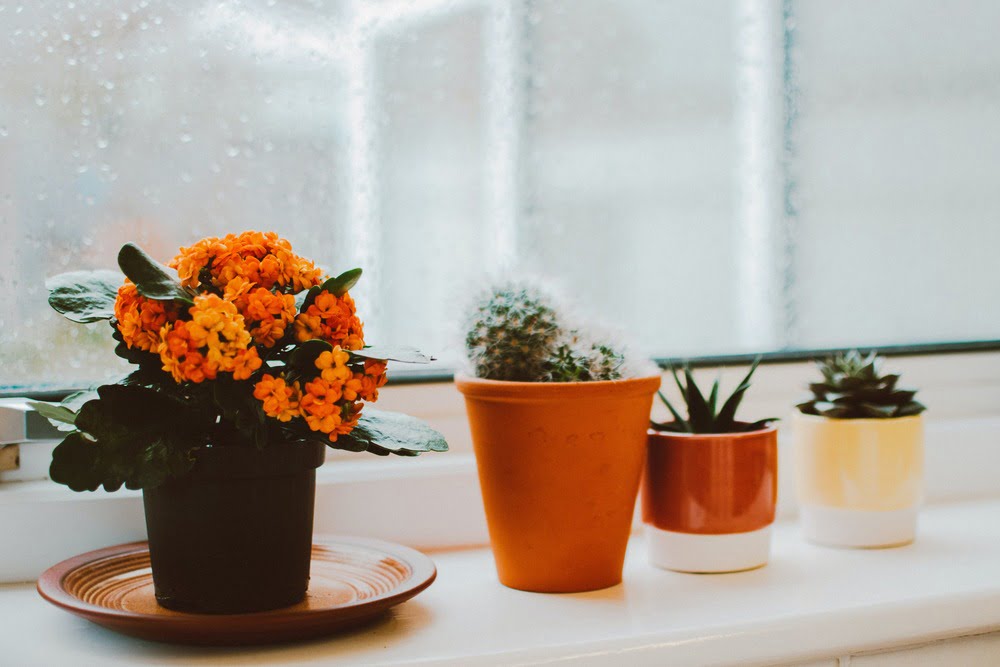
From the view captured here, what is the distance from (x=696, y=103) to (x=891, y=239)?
1.18 feet

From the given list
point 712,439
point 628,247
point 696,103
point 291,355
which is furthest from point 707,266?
point 291,355

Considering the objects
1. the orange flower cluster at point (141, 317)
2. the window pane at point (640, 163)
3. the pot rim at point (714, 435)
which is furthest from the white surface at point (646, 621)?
the window pane at point (640, 163)

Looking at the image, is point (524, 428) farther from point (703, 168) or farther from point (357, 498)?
point (703, 168)

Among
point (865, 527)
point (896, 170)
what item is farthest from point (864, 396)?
point (896, 170)

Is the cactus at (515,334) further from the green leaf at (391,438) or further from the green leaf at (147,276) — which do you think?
the green leaf at (147,276)

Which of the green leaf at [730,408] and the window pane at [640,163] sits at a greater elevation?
the window pane at [640,163]

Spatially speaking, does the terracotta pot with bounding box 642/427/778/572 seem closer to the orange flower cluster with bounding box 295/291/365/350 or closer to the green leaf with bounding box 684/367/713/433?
the green leaf with bounding box 684/367/713/433

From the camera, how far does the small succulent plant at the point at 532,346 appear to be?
850 mm

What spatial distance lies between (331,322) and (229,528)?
0.58ft

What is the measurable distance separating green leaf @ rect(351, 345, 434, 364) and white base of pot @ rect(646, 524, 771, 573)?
13.3 inches

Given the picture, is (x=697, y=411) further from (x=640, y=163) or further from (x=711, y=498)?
(x=640, y=163)

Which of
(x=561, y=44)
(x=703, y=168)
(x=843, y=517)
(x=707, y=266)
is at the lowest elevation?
(x=843, y=517)

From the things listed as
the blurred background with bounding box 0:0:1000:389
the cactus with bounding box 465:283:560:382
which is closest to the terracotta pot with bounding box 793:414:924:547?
the blurred background with bounding box 0:0:1000:389

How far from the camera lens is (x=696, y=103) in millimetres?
1331
